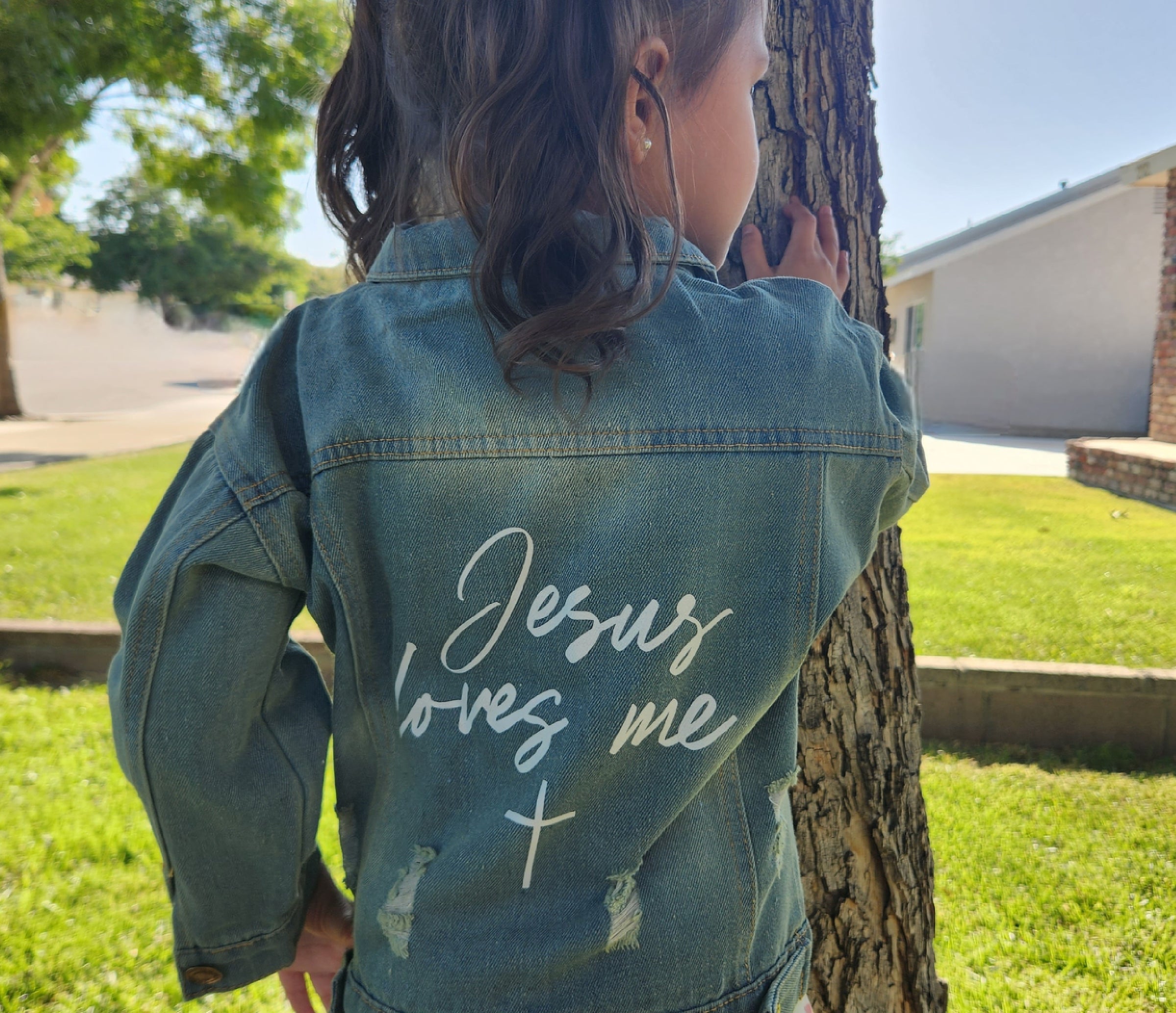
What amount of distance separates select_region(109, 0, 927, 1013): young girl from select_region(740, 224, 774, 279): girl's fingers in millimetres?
514

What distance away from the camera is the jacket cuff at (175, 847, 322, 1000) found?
100cm

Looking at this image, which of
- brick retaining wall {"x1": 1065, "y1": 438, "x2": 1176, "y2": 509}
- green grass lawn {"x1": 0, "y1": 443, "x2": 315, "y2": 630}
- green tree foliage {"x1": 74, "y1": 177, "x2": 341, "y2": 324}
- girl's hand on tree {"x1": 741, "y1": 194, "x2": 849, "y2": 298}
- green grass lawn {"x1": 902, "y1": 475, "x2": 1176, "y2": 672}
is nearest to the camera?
girl's hand on tree {"x1": 741, "y1": 194, "x2": 849, "y2": 298}

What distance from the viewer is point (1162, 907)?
7.86 ft

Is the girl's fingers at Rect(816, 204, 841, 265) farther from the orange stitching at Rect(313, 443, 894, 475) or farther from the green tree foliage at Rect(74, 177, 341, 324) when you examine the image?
the green tree foliage at Rect(74, 177, 341, 324)

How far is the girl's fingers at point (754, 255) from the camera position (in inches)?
56.4

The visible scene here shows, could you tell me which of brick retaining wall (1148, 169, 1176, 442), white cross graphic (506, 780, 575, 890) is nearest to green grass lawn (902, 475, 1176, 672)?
brick retaining wall (1148, 169, 1176, 442)

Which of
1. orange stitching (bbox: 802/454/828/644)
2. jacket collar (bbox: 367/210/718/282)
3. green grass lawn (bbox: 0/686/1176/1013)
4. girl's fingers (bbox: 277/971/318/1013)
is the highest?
jacket collar (bbox: 367/210/718/282)

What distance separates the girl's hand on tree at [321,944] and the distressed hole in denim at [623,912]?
381 mm

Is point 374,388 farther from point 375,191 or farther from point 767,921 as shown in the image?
point 767,921

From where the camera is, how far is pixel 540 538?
85 cm

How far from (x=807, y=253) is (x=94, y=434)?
1507 centimetres

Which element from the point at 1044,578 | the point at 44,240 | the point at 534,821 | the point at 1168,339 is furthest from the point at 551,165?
the point at 44,240

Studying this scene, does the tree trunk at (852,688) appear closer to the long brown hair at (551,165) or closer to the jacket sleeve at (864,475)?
the jacket sleeve at (864,475)

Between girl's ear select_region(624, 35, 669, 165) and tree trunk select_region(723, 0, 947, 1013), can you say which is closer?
girl's ear select_region(624, 35, 669, 165)
